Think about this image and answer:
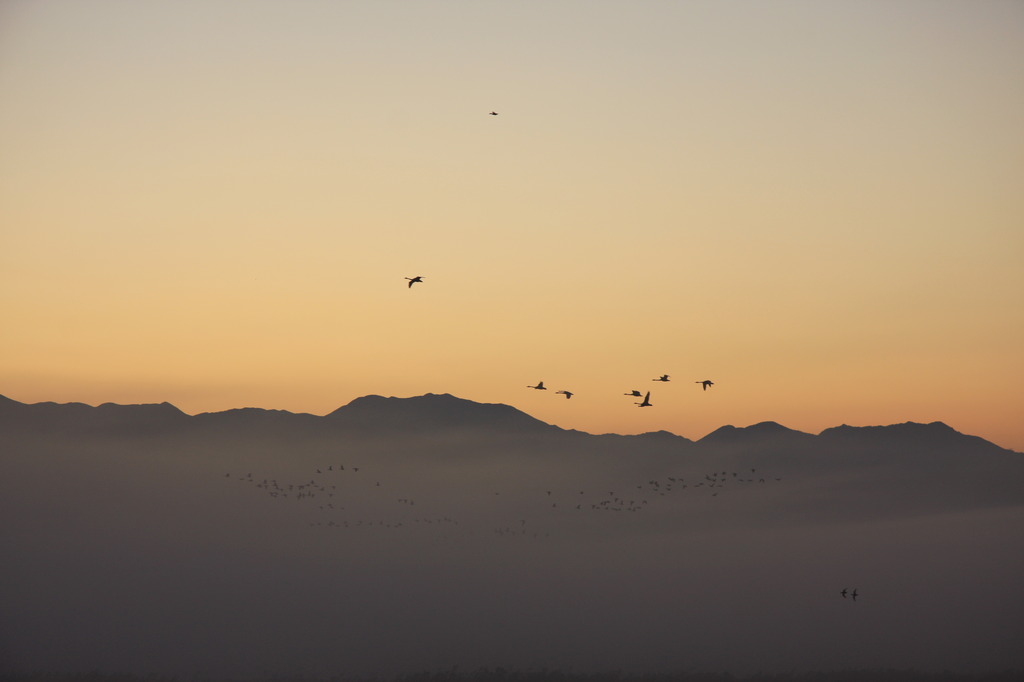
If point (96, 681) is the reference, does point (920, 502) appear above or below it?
above

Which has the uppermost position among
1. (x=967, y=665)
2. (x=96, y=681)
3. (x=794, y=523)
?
(x=794, y=523)

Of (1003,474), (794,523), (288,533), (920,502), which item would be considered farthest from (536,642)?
(1003,474)

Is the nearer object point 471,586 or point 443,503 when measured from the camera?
point 471,586

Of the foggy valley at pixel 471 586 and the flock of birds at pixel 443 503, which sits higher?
the flock of birds at pixel 443 503

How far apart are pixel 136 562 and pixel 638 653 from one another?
43.6 metres

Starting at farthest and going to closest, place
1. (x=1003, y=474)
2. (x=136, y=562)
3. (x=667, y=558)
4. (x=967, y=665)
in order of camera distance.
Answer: (x=1003, y=474), (x=667, y=558), (x=136, y=562), (x=967, y=665)

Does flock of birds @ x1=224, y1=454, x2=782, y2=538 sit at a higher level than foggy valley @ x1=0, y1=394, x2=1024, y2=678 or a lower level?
higher

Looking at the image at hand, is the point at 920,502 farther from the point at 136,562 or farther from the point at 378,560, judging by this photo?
the point at 136,562

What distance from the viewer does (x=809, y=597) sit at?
77.9 m

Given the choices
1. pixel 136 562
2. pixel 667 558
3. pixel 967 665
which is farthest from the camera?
pixel 667 558

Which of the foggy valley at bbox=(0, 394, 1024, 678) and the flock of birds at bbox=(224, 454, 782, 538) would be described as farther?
the flock of birds at bbox=(224, 454, 782, 538)

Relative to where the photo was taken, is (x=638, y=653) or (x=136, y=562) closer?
(x=638, y=653)

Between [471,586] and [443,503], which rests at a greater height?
[443,503]

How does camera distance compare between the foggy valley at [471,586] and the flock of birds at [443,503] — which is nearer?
the foggy valley at [471,586]
